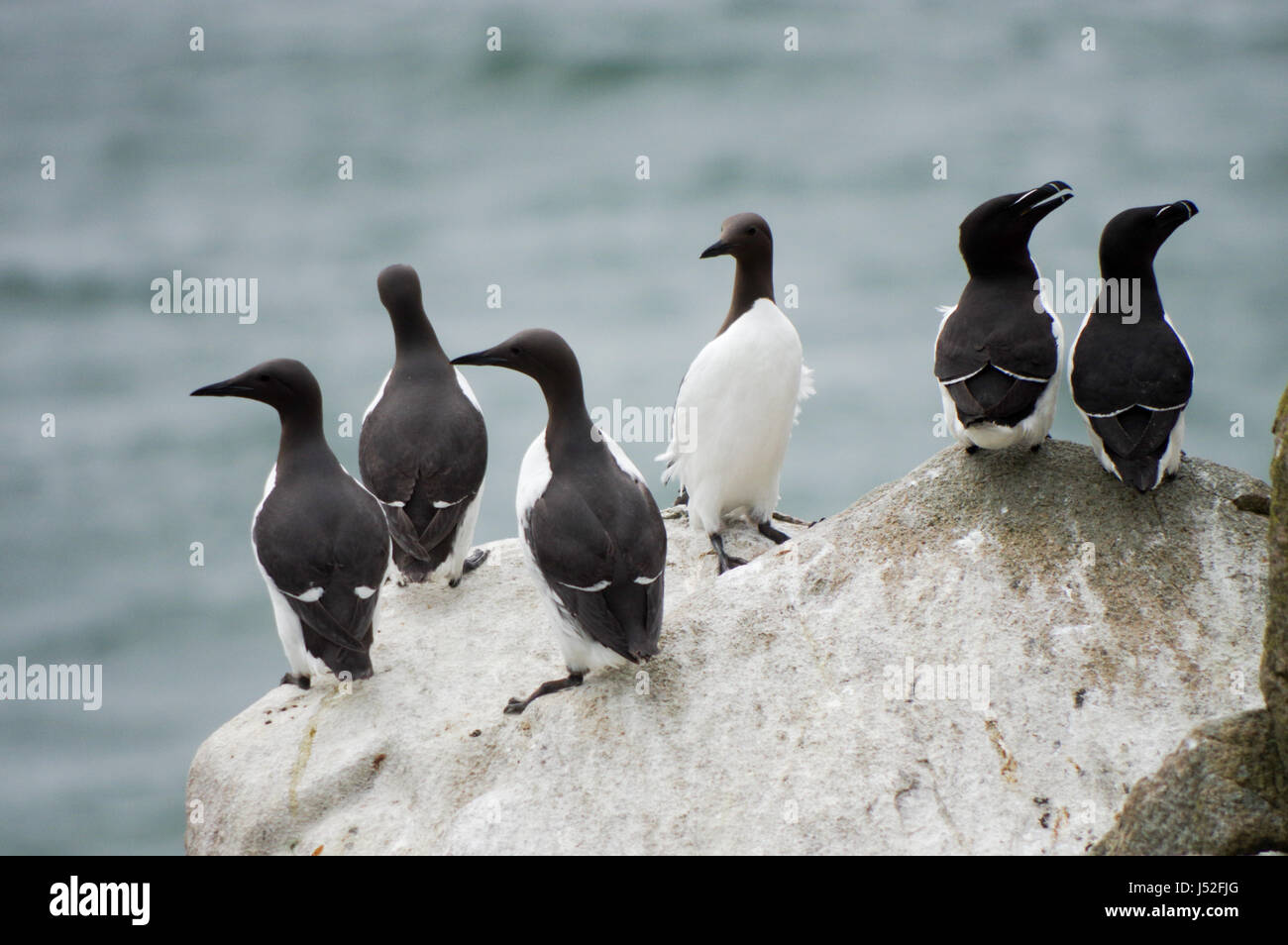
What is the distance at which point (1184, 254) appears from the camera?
76.2 ft

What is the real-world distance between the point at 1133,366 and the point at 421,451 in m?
3.59

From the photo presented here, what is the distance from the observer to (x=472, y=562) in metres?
7.48

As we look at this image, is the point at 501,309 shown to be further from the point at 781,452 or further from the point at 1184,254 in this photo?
the point at 781,452

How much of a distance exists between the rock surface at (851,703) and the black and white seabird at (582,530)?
11.2 inches

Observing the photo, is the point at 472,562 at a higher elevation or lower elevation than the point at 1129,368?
lower

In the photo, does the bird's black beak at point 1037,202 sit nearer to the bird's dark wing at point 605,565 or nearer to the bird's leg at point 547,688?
the bird's dark wing at point 605,565

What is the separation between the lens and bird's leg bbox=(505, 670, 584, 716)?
5.83m

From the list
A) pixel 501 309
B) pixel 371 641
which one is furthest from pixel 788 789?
pixel 501 309

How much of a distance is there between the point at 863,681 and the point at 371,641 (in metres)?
2.35

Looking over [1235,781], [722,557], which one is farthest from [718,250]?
[1235,781]

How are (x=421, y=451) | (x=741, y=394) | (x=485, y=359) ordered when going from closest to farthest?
(x=485, y=359) → (x=421, y=451) → (x=741, y=394)

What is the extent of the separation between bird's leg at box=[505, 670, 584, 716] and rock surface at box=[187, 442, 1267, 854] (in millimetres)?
63

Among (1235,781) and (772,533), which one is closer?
(1235,781)

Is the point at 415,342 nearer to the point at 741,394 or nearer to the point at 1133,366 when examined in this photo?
the point at 741,394
